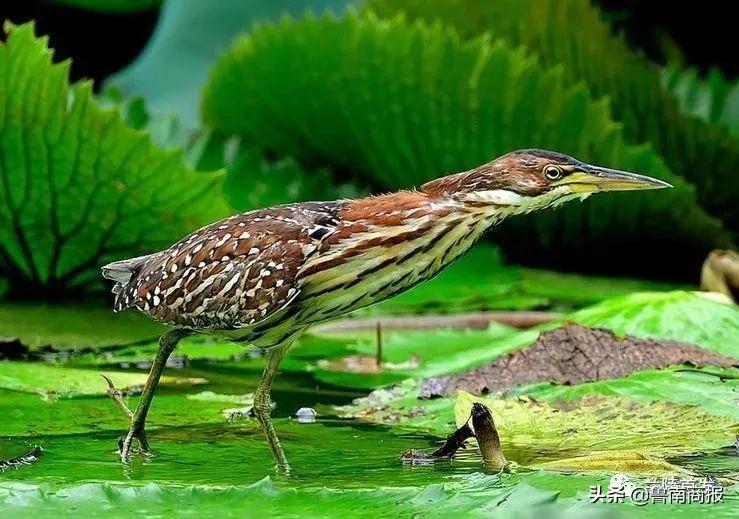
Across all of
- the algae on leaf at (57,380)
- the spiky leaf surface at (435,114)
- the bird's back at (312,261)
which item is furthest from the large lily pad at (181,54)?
the bird's back at (312,261)

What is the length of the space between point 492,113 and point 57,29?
3671 mm

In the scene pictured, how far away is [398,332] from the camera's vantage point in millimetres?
6285

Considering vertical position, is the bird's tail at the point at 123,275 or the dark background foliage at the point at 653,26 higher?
the dark background foliage at the point at 653,26

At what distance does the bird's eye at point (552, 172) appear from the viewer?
12.1 feet

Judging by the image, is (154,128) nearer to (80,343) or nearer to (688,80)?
(80,343)

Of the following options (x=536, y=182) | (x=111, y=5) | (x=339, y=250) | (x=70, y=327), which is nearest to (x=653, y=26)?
(x=111, y=5)

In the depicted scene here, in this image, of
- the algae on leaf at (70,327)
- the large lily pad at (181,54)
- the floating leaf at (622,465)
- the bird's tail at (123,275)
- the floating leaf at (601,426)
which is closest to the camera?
the floating leaf at (622,465)

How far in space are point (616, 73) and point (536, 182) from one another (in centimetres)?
379

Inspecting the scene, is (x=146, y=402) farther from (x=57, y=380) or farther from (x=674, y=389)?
(x=674, y=389)

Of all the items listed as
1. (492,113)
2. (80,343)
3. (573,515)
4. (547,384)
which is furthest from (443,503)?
(492,113)

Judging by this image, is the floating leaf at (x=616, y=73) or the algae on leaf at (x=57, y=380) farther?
the floating leaf at (x=616, y=73)

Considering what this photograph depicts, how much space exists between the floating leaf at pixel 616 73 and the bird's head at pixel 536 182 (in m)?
3.49

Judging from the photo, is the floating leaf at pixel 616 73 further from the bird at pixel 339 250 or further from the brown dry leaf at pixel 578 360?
the bird at pixel 339 250

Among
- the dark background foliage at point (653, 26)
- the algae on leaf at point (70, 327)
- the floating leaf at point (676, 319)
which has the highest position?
the dark background foliage at point (653, 26)
